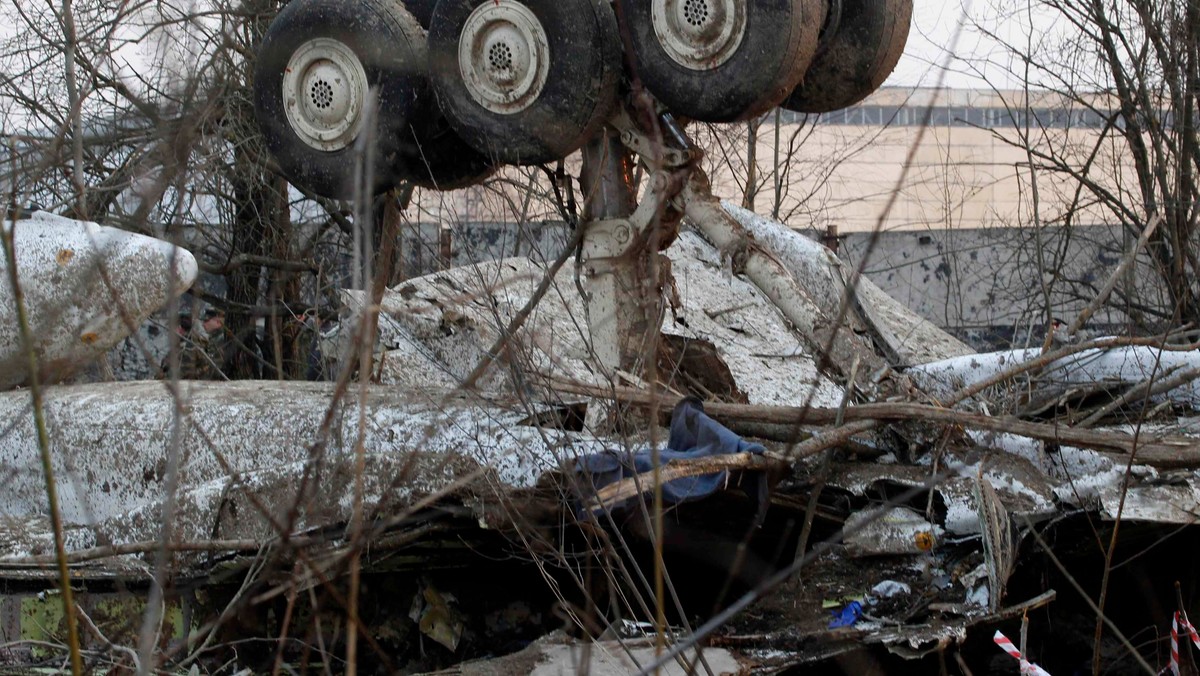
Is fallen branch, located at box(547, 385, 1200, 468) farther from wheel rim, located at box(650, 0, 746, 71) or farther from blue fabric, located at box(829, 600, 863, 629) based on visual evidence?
wheel rim, located at box(650, 0, 746, 71)

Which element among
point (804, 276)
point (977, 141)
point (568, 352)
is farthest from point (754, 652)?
point (977, 141)

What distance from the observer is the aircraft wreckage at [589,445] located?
3.17 m

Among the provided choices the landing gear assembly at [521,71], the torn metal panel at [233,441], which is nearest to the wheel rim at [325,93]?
the landing gear assembly at [521,71]

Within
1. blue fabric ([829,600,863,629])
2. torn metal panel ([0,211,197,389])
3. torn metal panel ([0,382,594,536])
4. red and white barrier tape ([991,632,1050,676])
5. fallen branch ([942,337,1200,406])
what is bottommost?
red and white barrier tape ([991,632,1050,676])

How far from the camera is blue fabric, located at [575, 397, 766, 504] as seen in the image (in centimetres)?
319

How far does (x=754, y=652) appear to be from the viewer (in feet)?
9.77

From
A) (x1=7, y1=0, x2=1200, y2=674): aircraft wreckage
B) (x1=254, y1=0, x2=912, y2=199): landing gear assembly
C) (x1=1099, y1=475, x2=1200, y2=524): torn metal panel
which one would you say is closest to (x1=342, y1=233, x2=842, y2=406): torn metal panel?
(x1=7, y1=0, x2=1200, y2=674): aircraft wreckage

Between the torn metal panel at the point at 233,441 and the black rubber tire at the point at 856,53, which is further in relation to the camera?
the black rubber tire at the point at 856,53

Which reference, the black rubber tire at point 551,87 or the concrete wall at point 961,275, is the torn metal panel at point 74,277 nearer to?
the black rubber tire at point 551,87

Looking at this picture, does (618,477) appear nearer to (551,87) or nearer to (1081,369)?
(551,87)

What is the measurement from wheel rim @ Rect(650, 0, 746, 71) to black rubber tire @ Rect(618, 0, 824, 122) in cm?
2

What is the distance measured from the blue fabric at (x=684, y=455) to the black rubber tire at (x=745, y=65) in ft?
3.99

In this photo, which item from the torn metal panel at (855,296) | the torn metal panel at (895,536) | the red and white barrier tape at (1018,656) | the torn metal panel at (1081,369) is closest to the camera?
the red and white barrier tape at (1018,656)

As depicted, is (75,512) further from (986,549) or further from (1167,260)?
(1167,260)
